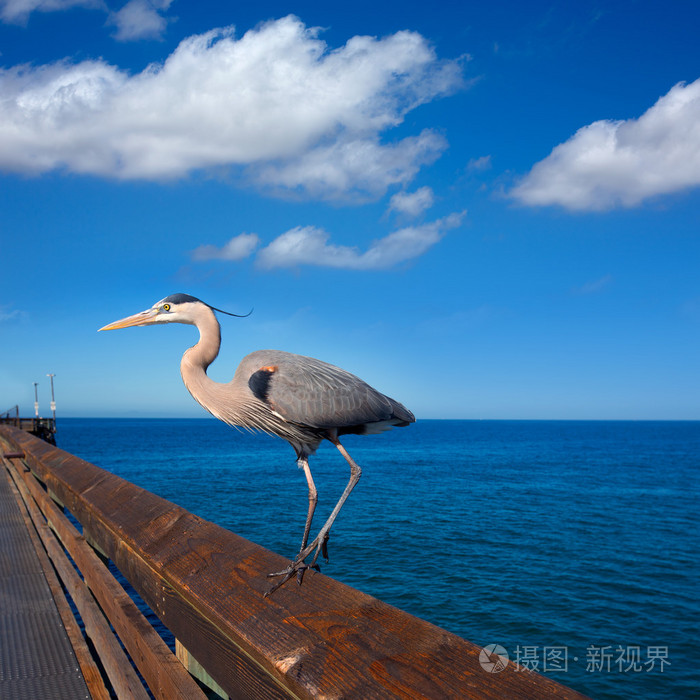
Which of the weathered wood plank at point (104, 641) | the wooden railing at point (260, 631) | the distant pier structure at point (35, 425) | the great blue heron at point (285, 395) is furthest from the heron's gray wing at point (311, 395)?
the distant pier structure at point (35, 425)

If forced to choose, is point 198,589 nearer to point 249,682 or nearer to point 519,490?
point 249,682

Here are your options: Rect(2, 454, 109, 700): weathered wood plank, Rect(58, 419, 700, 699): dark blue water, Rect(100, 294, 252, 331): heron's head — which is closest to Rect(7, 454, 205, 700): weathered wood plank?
Rect(2, 454, 109, 700): weathered wood plank

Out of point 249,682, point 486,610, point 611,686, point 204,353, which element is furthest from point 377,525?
point 249,682

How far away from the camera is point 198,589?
1768mm

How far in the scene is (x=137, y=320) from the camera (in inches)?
156

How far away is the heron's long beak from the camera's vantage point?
3926 millimetres

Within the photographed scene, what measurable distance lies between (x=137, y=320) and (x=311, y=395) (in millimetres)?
1496

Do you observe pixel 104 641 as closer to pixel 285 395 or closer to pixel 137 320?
pixel 285 395

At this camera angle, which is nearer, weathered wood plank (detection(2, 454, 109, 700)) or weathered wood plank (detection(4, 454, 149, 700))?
weathered wood plank (detection(4, 454, 149, 700))

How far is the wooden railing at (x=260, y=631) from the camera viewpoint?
1124 mm

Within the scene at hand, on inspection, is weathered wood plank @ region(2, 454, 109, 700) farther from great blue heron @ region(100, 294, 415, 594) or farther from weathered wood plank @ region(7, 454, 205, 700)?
great blue heron @ region(100, 294, 415, 594)

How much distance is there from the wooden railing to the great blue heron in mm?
890

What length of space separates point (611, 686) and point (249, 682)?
14888 mm

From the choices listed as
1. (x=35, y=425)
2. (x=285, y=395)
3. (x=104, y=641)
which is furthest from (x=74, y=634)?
(x=35, y=425)
